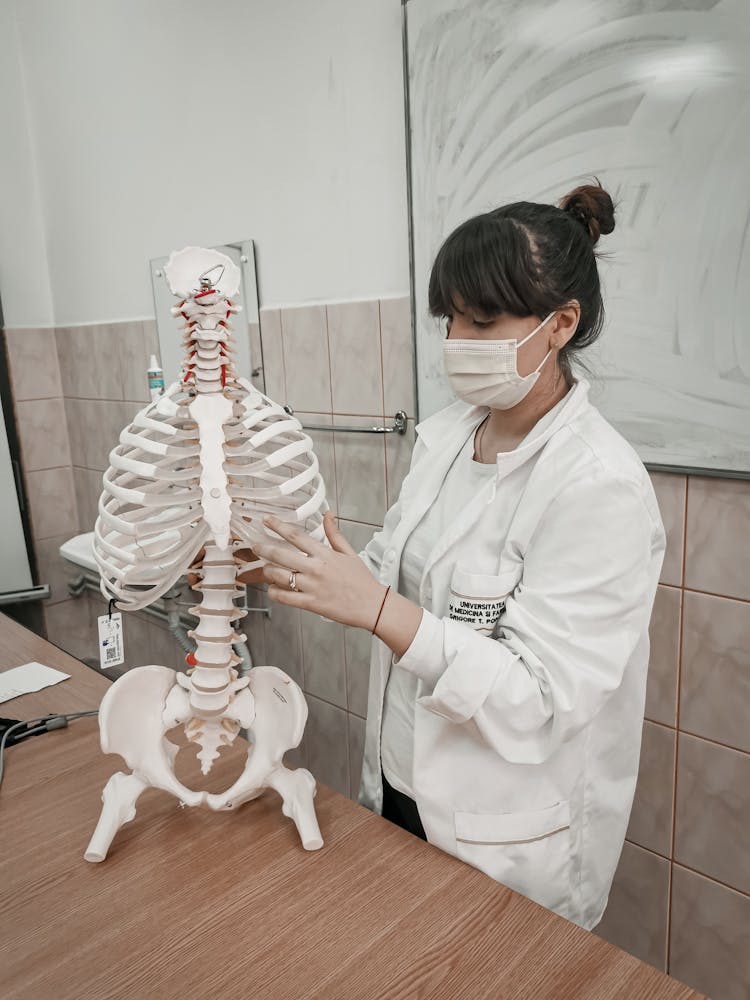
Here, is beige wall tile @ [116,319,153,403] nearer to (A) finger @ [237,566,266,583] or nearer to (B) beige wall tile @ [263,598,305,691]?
(B) beige wall tile @ [263,598,305,691]

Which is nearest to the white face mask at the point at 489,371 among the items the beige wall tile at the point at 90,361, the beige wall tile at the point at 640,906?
the beige wall tile at the point at 640,906

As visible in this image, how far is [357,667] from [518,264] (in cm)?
154

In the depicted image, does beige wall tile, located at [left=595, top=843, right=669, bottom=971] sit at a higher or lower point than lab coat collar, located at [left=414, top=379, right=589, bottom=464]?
lower

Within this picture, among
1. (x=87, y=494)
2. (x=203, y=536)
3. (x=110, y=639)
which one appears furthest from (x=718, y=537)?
(x=87, y=494)

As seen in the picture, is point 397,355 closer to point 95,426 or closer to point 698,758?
point 698,758

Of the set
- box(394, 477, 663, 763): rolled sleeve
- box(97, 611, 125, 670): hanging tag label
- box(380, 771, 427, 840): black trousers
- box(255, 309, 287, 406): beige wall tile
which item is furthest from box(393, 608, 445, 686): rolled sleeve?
box(255, 309, 287, 406): beige wall tile

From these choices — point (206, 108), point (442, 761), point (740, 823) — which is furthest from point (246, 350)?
point (740, 823)

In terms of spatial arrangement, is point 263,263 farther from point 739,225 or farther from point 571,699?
point 571,699

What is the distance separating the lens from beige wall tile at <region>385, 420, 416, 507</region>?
2.06 m

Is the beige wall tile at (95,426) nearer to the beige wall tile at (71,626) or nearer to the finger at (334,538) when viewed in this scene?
the beige wall tile at (71,626)

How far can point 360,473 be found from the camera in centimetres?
224

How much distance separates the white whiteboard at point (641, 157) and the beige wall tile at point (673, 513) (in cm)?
4

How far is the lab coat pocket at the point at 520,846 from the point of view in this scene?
1127 millimetres

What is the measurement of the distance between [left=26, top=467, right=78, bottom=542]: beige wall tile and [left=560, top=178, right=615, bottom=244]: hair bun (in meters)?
2.97
